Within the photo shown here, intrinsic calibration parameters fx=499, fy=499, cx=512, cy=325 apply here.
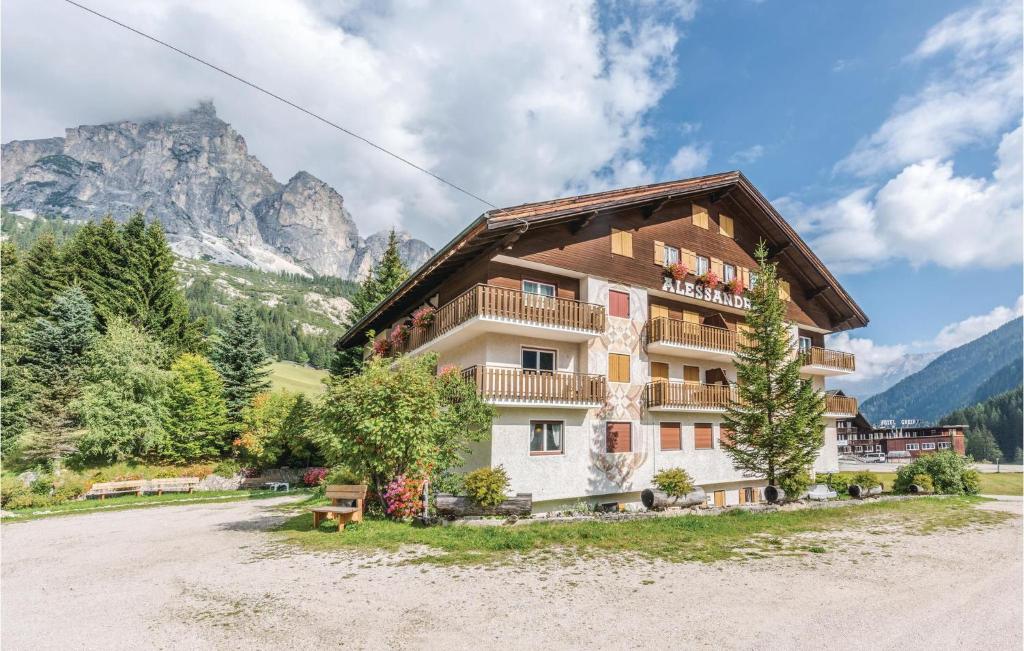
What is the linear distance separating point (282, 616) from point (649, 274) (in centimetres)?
1907

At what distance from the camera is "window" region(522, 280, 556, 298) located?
1961 centimetres

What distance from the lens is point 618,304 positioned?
2142 centimetres

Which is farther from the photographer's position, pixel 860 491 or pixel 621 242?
pixel 860 491

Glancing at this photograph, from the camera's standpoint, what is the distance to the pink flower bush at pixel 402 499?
1464 cm

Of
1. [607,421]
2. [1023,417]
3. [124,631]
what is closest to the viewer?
[124,631]

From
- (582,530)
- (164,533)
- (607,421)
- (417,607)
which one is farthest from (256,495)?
(417,607)

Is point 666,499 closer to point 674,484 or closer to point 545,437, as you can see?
point 674,484

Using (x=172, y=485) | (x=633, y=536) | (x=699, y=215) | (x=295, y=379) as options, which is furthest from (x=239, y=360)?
(x=295, y=379)

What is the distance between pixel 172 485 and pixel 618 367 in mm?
24144

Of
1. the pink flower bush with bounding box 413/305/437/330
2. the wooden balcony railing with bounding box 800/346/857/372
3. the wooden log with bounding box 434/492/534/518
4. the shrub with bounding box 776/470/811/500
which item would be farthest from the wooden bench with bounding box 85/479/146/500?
the wooden balcony railing with bounding box 800/346/857/372

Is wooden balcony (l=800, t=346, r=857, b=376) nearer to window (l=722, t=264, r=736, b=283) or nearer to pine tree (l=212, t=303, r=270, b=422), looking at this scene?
window (l=722, t=264, r=736, b=283)

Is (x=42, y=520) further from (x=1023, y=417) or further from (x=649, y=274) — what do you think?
(x=1023, y=417)

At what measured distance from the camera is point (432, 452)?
586 inches

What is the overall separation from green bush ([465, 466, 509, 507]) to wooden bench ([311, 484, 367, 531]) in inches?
121
